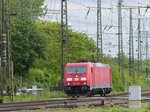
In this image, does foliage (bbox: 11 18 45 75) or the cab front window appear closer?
the cab front window

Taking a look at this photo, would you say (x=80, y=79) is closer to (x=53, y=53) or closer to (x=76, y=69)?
(x=76, y=69)

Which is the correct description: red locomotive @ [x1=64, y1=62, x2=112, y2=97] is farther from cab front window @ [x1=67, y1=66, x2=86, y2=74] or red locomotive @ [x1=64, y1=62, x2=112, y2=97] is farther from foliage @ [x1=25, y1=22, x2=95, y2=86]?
foliage @ [x1=25, y1=22, x2=95, y2=86]

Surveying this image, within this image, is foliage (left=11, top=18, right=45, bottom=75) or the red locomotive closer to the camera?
the red locomotive

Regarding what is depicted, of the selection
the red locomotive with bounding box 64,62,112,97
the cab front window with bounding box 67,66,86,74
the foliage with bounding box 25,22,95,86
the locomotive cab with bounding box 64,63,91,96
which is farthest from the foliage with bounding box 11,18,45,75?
the locomotive cab with bounding box 64,63,91,96

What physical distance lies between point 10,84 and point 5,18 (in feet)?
Result: 17.8

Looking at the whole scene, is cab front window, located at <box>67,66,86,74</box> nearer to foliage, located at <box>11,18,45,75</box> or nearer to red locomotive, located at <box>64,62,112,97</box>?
red locomotive, located at <box>64,62,112,97</box>

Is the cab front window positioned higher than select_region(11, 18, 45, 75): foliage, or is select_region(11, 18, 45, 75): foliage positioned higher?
select_region(11, 18, 45, 75): foliage

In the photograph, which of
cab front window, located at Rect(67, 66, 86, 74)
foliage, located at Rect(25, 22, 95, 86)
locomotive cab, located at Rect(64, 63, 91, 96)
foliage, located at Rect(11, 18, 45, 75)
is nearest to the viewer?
locomotive cab, located at Rect(64, 63, 91, 96)

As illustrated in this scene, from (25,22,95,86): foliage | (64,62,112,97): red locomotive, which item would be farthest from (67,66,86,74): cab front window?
(25,22,95,86): foliage

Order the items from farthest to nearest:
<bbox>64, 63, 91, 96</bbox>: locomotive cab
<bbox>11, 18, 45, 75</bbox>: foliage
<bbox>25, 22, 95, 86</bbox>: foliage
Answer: <bbox>25, 22, 95, 86</bbox>: foliage < <bbox>11, 18, 45, 75</bbox>: foliage < <bbox>64, 63, 91, 96</bbox>: locomotive cab

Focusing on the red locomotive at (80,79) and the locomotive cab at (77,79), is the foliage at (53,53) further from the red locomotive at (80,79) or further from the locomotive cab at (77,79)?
the locomotive cab at (77,79)

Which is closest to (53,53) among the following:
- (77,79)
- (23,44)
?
(23,44)

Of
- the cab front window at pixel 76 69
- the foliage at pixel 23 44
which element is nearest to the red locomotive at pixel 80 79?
the cab front window at pixel 76 69

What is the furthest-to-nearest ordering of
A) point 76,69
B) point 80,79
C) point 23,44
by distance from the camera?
point 23,44
point 76,69
point 80,79
